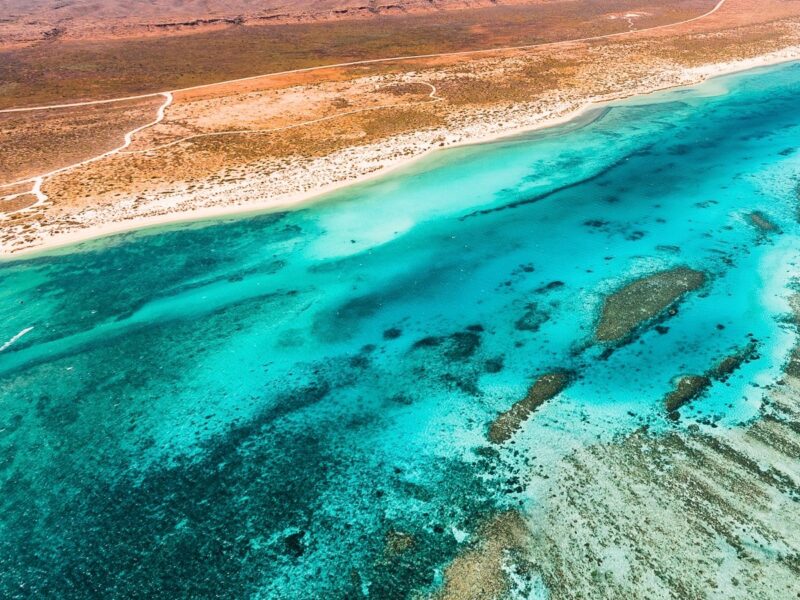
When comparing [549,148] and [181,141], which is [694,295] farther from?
[181,141]

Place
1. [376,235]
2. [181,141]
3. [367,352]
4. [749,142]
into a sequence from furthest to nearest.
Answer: [181,141] < [749,142] < [376,235] < [367,352]

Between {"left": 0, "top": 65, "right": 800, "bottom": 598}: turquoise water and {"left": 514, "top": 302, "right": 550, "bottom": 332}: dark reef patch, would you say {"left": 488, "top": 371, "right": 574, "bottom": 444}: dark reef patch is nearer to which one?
{"left": 0, "top": 65, "right": 800, "bottom": 598}: turquoise water

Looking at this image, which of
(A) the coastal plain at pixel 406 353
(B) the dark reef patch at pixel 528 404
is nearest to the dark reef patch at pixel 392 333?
(A) the coastal plain at pixel 406 353

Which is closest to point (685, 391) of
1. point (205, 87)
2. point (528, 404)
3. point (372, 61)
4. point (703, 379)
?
point (703, 379)

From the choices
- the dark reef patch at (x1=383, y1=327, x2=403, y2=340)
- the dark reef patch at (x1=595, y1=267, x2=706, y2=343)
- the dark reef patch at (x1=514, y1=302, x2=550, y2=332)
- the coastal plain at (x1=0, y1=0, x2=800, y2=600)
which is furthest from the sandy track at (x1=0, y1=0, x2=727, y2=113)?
the dark reef patch at (x1=595, y1=267, x2=706, y2=343)

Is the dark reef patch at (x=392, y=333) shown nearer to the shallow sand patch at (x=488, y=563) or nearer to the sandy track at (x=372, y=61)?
the shallow sand patch at (x=488, y=563)

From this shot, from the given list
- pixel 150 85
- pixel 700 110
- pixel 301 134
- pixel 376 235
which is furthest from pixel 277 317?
pixel 150 85

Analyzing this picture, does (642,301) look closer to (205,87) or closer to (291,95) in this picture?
(291,95)
